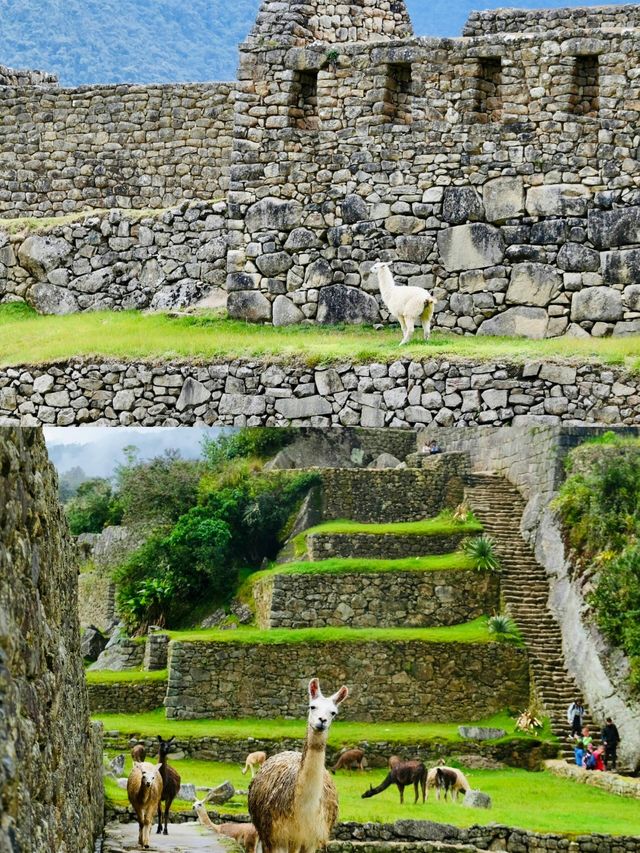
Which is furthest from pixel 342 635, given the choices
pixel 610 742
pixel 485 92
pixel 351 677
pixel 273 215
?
pixel 485 92

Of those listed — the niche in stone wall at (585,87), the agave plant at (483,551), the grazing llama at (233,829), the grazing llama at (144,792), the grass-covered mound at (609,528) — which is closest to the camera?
the grazing llama at (233,829)

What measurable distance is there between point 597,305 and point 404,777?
8261mm

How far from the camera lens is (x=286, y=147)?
2350cm

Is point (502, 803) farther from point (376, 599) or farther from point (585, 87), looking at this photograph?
point (585, 87)

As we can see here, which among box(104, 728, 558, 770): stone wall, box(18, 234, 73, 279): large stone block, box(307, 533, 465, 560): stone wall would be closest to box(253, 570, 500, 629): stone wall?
box(307, 533, 465, 560): stone wall

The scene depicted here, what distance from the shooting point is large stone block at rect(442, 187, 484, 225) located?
→ 73.6 ft

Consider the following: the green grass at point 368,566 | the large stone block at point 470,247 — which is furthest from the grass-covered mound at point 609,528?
the large stone block at point 470,247

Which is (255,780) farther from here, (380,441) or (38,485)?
(38,485)

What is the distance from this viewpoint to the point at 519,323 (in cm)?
2188

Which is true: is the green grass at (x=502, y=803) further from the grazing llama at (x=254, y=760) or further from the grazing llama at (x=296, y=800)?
the grazing llama at (x=296, y=800)

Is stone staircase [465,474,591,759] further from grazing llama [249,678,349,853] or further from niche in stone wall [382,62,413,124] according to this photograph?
niche in stone wall [382,62,413,124]

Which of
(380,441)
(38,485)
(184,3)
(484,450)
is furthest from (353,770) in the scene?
(184,3)

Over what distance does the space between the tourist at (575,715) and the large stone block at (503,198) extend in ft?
27.7

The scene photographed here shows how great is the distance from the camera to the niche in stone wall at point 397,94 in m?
23.1
